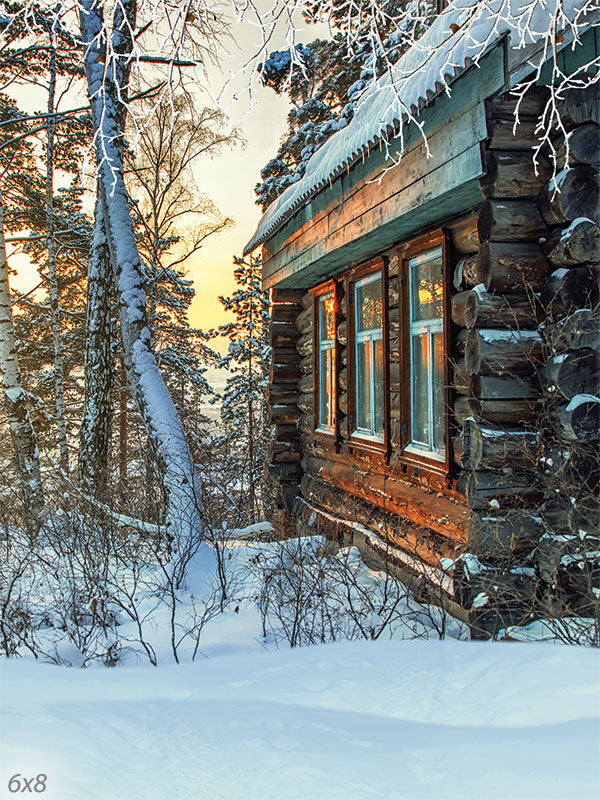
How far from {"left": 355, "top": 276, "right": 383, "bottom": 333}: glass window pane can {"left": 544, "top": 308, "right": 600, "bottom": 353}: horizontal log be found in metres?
2.92

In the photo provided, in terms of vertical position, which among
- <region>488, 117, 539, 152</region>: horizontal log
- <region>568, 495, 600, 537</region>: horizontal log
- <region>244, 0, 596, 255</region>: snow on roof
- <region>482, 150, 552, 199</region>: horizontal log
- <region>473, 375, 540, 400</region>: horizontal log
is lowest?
<region>568, 495, 600, 537</region>: horizontal log

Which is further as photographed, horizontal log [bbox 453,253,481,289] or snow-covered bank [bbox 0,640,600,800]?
horizontal log [bbox 453,253,481,289]

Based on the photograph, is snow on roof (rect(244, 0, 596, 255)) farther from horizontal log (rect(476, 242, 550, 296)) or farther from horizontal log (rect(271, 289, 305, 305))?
horizontal log (rect(271, 289, 305, 305))

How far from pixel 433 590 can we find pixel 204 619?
176 cm

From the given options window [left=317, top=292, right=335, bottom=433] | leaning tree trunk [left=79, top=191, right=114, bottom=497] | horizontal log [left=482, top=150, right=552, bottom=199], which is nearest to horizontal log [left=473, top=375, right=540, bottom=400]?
horizontal log [left=482, top=150, right=552, bottom=199]

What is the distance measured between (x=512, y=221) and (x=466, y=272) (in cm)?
74

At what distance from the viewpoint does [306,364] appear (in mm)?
9289

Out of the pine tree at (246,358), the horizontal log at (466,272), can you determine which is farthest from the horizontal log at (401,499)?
the pine tree at (246,358)

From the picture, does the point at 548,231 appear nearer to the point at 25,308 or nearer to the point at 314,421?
the point at 314,421

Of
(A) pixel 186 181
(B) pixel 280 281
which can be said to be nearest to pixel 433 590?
(B) pixel 280 281

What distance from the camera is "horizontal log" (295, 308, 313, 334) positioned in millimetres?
9031

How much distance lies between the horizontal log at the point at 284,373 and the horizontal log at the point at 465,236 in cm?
498

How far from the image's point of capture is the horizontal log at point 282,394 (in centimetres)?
960

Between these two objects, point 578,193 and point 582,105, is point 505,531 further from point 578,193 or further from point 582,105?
Answer: point 582,105
